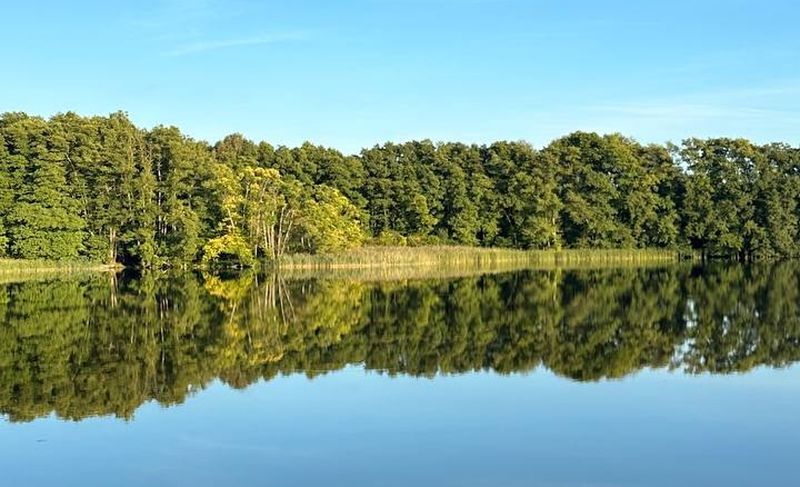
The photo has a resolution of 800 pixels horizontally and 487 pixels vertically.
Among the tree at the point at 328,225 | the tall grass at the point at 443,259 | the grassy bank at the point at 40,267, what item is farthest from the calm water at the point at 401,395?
the tree at the point at 328,225

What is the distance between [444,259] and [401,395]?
33999 millimetres

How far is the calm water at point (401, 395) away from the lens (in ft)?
25.1

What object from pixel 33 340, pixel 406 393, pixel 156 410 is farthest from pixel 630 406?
pixel 33 340

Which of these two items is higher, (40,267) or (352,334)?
(40,267)

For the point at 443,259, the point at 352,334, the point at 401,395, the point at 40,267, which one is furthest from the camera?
the point at 443,259

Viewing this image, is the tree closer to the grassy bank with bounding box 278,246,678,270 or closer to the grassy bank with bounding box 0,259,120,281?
the grassy bank with bounding box 278,246,678,270

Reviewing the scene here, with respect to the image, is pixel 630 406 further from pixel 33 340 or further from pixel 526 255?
pixel 526 255

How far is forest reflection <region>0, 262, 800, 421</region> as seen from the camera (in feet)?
39.8

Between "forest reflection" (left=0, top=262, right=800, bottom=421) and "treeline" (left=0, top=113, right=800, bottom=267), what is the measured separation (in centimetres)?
1456

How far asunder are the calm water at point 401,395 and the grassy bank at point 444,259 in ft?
69.7

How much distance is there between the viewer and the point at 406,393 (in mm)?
10891

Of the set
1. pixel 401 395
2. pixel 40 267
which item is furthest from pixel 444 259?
pixel 401 395

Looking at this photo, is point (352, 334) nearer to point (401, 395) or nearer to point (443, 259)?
point (401, 395)

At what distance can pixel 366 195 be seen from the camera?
182ft
